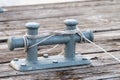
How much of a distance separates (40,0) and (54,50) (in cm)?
343

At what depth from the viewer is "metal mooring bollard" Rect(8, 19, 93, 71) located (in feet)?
7.36

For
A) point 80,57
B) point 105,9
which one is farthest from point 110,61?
point 105,9

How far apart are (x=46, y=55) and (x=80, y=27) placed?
86 cm

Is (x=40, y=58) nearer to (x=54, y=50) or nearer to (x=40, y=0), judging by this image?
(x=54, y=50)

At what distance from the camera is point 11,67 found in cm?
236

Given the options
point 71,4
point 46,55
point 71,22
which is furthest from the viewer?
point 71,4

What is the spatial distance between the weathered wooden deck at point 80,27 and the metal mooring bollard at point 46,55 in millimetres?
33

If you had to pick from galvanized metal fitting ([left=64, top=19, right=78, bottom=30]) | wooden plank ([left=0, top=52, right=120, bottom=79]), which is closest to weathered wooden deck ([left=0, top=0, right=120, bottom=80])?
wooden plank ([left=0, top=52, right=120, bottom=79])

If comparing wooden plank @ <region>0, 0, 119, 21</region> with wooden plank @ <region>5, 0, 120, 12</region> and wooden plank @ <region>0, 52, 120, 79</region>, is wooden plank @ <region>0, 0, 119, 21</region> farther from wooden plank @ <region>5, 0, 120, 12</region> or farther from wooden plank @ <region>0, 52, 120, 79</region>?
wooden plank @ <region>0, 52, 120, 79</region>

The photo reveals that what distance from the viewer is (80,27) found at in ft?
10.6

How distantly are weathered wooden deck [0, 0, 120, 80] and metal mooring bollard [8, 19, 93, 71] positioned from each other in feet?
0.11

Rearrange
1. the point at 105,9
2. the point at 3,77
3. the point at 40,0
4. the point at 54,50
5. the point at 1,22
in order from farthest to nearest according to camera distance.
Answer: the point at 40,0 → the point at 105,9 → the point at 1,22 → the point at 54,50 → the point at 3,77

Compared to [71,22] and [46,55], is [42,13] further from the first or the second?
[71,22]

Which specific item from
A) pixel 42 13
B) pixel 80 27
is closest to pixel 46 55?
pixel 80 27
